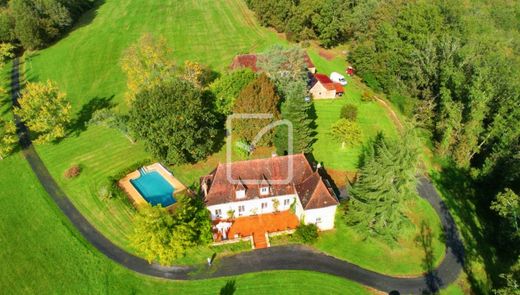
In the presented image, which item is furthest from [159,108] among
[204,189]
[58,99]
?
[58,99]

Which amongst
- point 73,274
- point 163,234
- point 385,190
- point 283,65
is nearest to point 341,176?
point 385,190

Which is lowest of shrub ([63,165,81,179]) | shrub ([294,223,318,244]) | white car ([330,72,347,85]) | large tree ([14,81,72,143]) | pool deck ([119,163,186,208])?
shrub ([294,223,318,244])

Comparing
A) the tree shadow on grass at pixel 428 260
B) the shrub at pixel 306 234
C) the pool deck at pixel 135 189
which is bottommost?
the tree shadow on grass at pixel 428 260

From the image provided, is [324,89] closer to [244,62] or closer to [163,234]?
[244,62]

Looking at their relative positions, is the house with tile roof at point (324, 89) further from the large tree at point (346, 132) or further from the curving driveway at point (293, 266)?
the curving driveway at point (293, 266)

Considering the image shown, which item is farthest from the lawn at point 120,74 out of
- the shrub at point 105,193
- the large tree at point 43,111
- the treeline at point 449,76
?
the treeline at point 449,76

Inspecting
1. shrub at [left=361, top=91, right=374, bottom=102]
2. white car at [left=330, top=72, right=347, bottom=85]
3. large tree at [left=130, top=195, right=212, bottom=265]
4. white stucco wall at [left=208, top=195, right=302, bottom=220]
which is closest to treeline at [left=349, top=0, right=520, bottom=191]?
shrub at [left=361, top=91, right=374, bottom=102]

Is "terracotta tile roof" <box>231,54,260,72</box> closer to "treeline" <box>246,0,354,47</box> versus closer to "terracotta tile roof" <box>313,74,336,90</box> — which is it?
"terracotta tile roof" <box>313,74,336,90</box>
